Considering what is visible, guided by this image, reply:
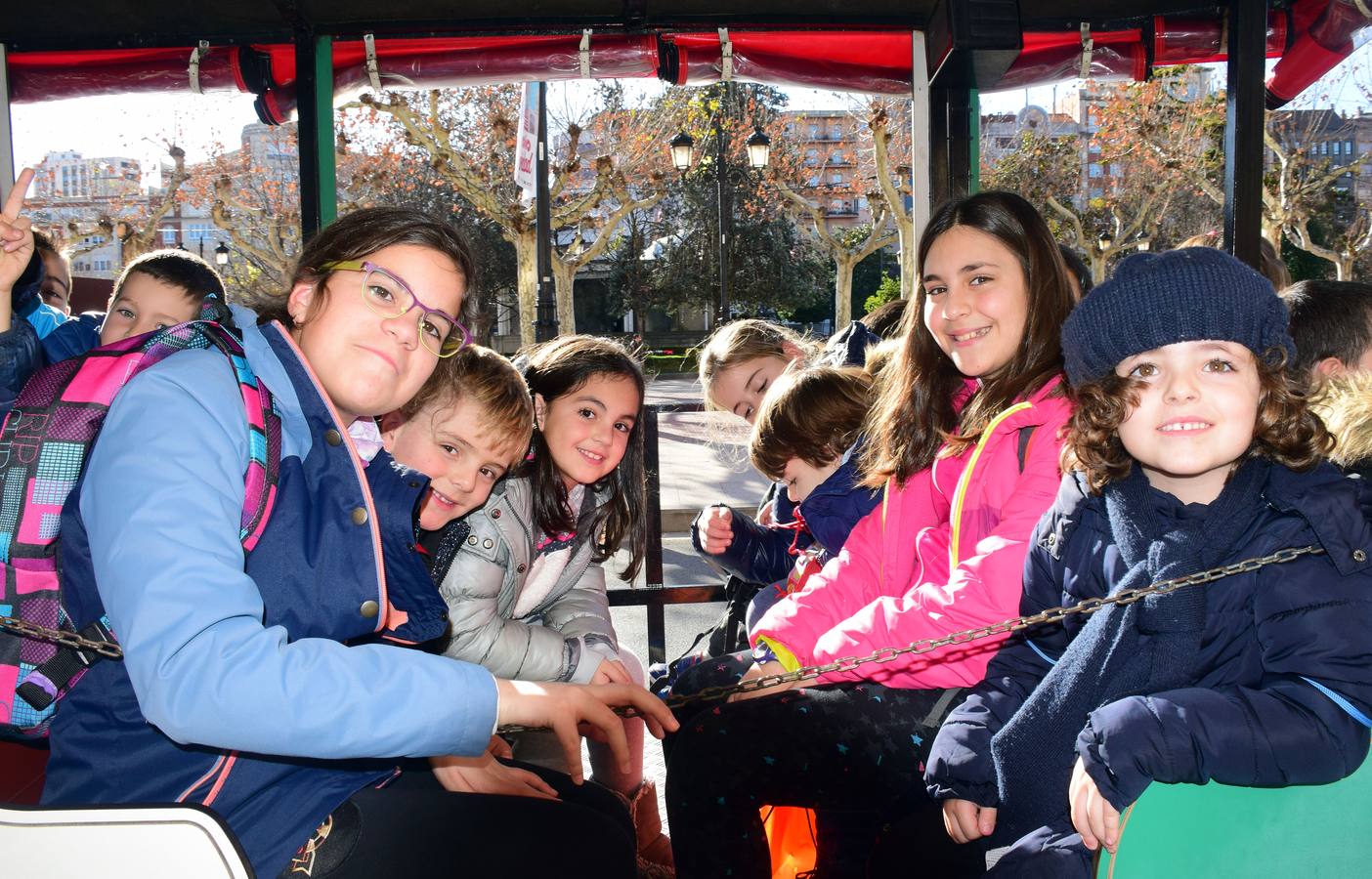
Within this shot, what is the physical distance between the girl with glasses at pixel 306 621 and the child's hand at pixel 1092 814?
777 millimetres

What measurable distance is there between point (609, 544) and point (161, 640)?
6.20 ft

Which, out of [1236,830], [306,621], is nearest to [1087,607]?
[1236,830]

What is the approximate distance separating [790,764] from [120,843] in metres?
1.32

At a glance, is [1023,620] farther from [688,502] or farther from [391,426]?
[688,502]

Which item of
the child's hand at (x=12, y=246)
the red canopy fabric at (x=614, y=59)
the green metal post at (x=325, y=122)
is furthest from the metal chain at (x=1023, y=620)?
the red canopy fabric at (x=614, y=59)

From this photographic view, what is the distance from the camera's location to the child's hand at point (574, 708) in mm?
1594

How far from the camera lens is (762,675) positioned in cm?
241

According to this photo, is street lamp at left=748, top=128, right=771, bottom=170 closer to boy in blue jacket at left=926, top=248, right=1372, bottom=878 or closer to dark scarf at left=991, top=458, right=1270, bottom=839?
boy in blue jacket at left=926, top=248, right=1372, bottom=878

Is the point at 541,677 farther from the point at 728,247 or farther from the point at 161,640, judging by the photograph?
the point at 728,247

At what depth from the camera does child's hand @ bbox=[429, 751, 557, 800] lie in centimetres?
214

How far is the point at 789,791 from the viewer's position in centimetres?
224

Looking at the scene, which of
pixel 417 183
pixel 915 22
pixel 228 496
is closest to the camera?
pixel 228 496

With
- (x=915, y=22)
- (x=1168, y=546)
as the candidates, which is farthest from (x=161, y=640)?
(x=915, y=22)

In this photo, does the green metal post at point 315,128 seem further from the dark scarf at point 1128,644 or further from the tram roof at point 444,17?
the dark scarf at point 1128,644
